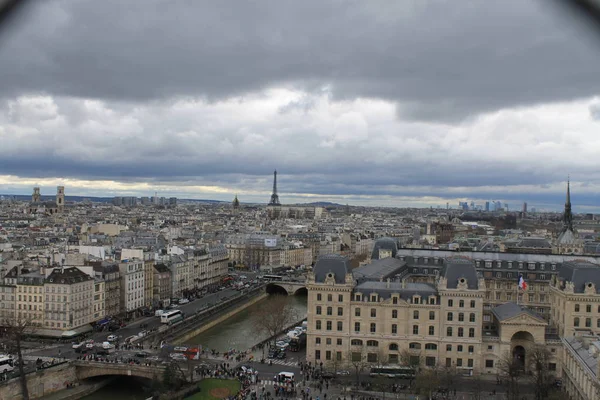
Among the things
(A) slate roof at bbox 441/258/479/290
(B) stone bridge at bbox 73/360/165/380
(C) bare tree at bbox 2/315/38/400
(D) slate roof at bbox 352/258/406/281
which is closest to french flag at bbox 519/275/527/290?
(D) slate roof at bbox 352/258/406/281

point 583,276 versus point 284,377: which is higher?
point 583,276

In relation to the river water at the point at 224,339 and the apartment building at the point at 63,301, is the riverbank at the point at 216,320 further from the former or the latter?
the apartment building at the point at 63,301

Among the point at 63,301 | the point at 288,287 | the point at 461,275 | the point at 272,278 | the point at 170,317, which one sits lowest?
the point at 288,287

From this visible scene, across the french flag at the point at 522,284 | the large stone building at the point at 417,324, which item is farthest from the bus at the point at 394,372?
the french flag at the point at 522,284

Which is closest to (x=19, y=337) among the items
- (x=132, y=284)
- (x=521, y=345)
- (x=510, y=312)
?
(x=132, y=284)

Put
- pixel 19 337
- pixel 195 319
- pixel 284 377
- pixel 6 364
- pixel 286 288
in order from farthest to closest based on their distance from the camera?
1. pixel 286 288
2. pixel 195 319
3. pixel 284 377
4. pixel 6 364
5. pixel 19 337

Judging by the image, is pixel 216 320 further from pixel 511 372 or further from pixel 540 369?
pixel 540 369
